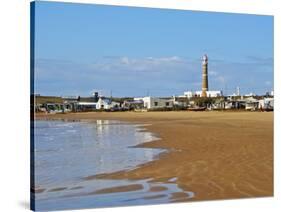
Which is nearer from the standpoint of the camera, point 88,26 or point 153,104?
point 88,26

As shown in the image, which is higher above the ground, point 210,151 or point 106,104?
point 106,104

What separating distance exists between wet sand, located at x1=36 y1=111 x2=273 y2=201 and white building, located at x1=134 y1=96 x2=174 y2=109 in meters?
0.10

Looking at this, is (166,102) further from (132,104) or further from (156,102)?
(132,104)

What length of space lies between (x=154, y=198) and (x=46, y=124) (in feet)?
4.89

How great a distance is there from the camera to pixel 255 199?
8.16 metres

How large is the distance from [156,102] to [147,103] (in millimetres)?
112

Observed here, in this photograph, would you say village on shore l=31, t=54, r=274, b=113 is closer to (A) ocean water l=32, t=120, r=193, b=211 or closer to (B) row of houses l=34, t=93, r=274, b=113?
(B) row of houses l=34, t=93, r=274, b=113

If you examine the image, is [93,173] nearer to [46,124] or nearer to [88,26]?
[46,124]

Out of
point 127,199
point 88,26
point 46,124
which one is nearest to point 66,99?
point 46,124

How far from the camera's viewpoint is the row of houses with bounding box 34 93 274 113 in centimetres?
752

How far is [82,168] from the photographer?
298 inches

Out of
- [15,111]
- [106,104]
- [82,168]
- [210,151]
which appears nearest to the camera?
[15,111]

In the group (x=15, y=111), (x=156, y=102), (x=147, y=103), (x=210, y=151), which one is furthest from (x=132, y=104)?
(x=15, y=111)

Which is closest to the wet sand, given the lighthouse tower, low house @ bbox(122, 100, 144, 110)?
low house @ bbox(122, 100, 144, 110)
